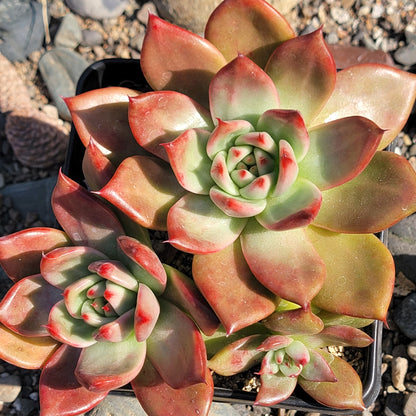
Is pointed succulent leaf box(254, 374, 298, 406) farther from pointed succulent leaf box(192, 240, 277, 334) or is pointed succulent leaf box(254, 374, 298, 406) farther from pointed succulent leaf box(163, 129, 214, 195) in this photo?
pointed succulent leaf box(163, 129, 214, 195)

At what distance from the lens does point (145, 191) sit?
1.02 meters

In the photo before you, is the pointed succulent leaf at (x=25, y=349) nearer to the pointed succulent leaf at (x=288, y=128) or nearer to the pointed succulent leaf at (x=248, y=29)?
the pointed succulent leaf at (x=288, y=128)

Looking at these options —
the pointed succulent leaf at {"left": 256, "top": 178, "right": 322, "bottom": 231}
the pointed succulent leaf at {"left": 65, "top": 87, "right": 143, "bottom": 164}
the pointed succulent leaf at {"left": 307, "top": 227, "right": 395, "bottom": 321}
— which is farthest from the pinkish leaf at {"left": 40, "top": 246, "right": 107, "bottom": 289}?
the pointed succulent leaf at {"left": 307, "top": 227, "right": 395, "bottom": 321}

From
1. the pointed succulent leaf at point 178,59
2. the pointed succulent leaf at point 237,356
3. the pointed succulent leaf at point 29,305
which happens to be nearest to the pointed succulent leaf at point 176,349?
the pointed succulent leaf at point 237,356

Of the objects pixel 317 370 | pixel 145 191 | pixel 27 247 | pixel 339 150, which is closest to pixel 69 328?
pixel 27 247

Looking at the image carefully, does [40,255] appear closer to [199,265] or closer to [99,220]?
[99,220]

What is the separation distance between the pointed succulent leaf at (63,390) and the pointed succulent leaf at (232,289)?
31 cm

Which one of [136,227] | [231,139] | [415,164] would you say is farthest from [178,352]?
[415,164]

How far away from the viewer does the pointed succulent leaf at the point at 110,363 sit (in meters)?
0.92

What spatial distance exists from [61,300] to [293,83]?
2.13ft

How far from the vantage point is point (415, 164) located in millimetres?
1828

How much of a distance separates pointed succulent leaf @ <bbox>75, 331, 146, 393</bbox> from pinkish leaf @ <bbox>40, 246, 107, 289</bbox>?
0.15m

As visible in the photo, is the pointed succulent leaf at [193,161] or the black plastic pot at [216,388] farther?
the black plastic pot at [216,388]

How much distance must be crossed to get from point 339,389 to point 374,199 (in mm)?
422
